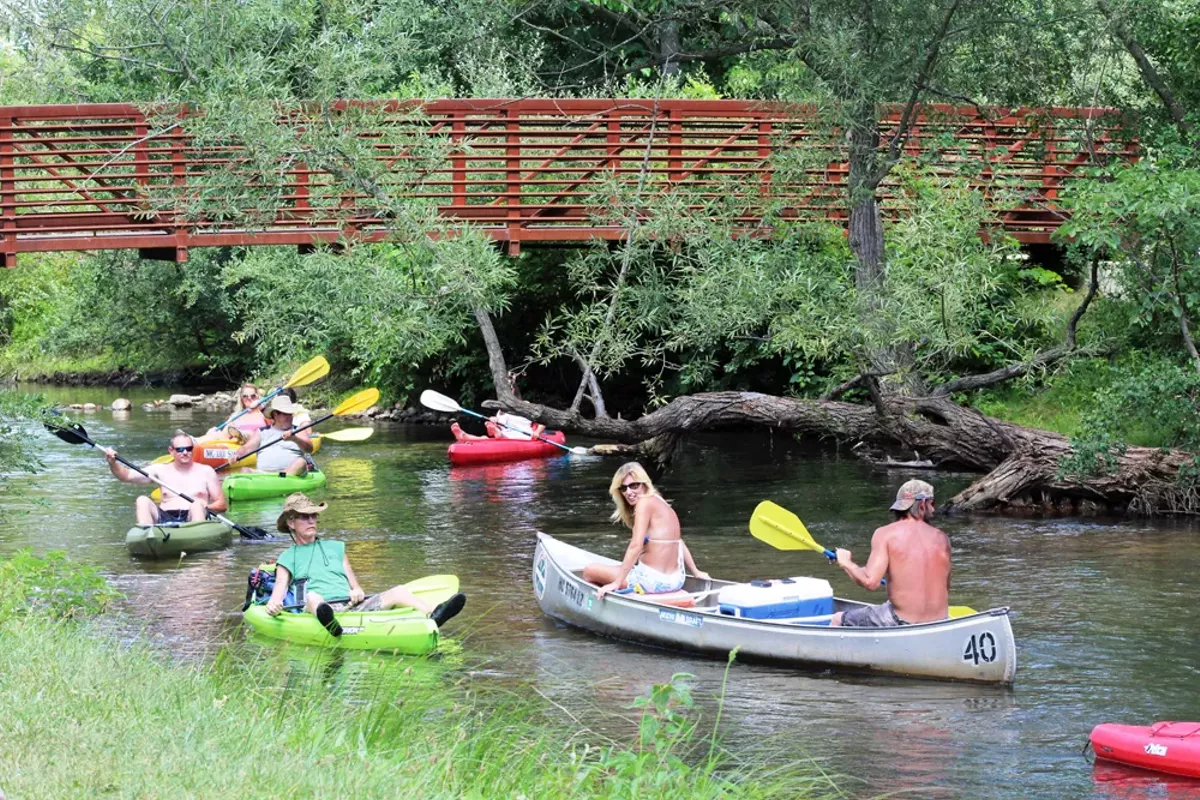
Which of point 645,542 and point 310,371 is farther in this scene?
point 310,371

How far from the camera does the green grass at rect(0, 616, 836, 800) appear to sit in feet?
15.4

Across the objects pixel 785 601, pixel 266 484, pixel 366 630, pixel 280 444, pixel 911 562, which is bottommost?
pixel 266 484

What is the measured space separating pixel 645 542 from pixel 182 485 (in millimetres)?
5471

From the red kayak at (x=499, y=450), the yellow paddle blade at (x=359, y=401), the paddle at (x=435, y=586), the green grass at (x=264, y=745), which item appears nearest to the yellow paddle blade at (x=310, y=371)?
the yellow paddle blade at (x=359, y=401)

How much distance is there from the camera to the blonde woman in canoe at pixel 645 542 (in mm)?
9547

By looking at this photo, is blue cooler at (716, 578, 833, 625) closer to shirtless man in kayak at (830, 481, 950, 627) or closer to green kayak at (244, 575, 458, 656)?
shirtless man in kayak at (830, 481, 950, 627)

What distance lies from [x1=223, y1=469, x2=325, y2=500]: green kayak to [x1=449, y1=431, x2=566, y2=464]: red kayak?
3.05 meters

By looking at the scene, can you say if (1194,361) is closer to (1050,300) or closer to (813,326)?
(813,326)

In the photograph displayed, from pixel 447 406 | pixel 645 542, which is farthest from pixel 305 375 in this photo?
pixel 645 542

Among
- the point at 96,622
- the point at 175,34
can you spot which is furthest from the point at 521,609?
the point at 175,34

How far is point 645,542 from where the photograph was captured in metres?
9.74

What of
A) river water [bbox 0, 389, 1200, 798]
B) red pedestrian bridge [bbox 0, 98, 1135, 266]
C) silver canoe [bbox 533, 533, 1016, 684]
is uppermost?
red pedestrian bridge [bbox 0, 98, 1135, 266]

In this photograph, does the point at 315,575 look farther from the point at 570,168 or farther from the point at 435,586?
the point at 570,168

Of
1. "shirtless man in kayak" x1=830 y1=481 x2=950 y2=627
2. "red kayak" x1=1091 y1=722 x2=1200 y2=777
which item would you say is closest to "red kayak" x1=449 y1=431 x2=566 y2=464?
"shirtless man in kayak" x1=830 y1=481 x2=950 y2=627
